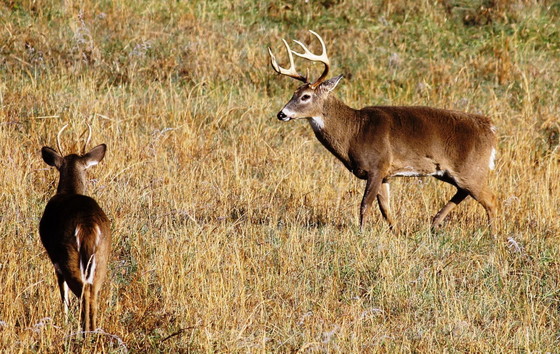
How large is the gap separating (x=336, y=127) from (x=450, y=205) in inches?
52.7

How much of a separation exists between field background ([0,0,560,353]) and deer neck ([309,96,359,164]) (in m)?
0.52

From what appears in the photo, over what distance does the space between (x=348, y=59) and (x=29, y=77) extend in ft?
15.3

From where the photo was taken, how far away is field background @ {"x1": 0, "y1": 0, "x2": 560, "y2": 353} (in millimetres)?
6109

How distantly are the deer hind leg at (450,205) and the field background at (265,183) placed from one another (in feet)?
0.44

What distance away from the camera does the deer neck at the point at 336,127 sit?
9070 millimetres

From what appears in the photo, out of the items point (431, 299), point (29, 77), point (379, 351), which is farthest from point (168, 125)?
point (379, 351)

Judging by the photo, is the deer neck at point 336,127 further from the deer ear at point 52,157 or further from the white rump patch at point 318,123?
the deer ear at point 52,157

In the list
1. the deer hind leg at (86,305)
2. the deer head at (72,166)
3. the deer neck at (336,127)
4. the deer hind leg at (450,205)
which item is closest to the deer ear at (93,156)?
the deer head at (72,166)

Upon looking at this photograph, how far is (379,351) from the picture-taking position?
5.71 metres

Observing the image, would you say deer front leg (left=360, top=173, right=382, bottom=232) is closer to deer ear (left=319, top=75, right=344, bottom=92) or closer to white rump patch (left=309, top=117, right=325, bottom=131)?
white rump patch (left=309, top=117, right=325, bottom=131)

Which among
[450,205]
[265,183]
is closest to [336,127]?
[265,183]

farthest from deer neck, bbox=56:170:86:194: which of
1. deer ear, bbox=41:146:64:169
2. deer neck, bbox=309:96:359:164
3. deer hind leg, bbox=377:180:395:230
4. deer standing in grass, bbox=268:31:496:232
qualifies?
deer hind leg, bbox=377:180:395:230

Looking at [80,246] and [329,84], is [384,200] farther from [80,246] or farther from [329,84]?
[80,246]

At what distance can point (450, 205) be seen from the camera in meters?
9.12
